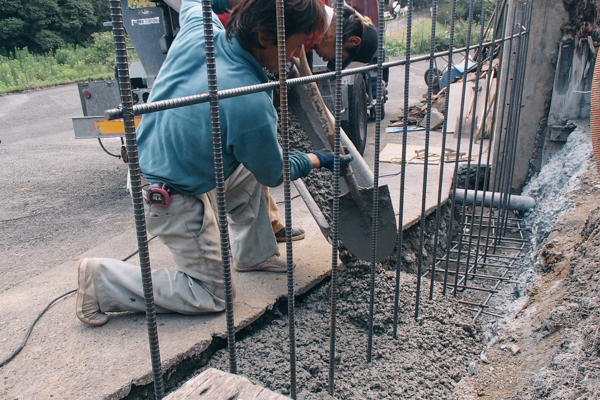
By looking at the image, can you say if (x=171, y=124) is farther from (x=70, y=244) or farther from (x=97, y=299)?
(x=70, y=244)

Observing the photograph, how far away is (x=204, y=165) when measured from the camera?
2027mm

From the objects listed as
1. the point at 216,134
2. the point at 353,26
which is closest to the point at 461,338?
the point at 353,26

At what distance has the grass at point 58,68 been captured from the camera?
49.0ft

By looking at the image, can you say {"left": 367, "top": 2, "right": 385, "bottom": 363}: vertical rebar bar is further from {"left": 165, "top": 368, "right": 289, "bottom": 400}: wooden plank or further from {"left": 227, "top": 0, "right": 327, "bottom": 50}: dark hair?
{"left": 165, "top": 368, "right": 289, "bottom": 400}: wooden plank

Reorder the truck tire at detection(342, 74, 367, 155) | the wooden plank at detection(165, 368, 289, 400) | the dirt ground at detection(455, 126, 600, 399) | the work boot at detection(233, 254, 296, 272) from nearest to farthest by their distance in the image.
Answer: the wooden plank at detection(165, 368, 289, 400) < the dirt ground at detection(455, 126, 600, 399) < the work boot at detection(233, 254, 296, 272) < the truck tire at detection(342, 74, 367, 155)

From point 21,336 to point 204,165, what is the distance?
130cm

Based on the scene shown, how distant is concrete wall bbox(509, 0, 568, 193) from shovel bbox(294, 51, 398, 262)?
2500mm

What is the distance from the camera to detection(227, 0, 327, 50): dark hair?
165 centimetres

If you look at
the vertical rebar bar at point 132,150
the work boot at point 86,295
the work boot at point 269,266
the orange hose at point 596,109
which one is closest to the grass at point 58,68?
the work boot at point 269,266

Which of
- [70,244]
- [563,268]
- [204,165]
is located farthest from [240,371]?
[70,244]

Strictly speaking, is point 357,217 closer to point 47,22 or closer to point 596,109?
point 596,109

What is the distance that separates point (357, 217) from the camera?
263 cm

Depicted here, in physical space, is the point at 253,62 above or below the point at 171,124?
above

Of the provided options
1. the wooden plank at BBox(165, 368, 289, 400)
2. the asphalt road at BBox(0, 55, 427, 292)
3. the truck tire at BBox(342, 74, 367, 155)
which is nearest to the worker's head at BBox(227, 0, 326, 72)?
the wooden plank at BBox(165, 368, 289, 400)
